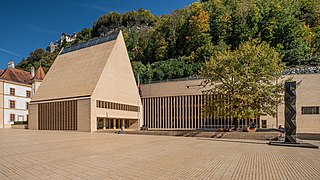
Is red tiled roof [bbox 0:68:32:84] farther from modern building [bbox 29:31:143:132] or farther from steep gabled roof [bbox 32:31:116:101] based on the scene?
modern building [bbox 29:31:143:132]

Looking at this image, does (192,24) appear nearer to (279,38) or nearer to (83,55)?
(279,38)

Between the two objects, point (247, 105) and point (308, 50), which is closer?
point (247, 105)

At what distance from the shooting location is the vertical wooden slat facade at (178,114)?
37969 mm

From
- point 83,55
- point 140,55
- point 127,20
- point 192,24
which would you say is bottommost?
point 83,55

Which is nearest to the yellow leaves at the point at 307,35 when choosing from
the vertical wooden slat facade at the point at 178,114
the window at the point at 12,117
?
the vertical wooden slat facade at the point at 178,114

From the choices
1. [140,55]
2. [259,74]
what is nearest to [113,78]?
[259,74]

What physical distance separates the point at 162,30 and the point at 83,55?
34.9 metres

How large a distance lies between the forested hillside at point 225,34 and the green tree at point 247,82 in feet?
74.0

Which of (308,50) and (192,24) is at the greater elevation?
(192,24)

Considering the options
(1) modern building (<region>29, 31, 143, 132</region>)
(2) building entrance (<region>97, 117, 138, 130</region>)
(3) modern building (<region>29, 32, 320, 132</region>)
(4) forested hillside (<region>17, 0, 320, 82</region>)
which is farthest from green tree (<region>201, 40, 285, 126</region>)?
(4) forested hillside (<region>17, 0, 320, 82</region>)

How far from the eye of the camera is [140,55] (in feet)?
225

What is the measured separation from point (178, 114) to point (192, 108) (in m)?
2.78

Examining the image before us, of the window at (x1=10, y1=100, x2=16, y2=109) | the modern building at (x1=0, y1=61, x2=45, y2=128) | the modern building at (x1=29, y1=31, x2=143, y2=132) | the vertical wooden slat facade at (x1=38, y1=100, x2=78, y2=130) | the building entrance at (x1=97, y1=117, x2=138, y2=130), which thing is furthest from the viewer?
the window at (x1=10, y1=100, x2=16, y2=109)

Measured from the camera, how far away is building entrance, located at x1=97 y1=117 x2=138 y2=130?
110 feet
